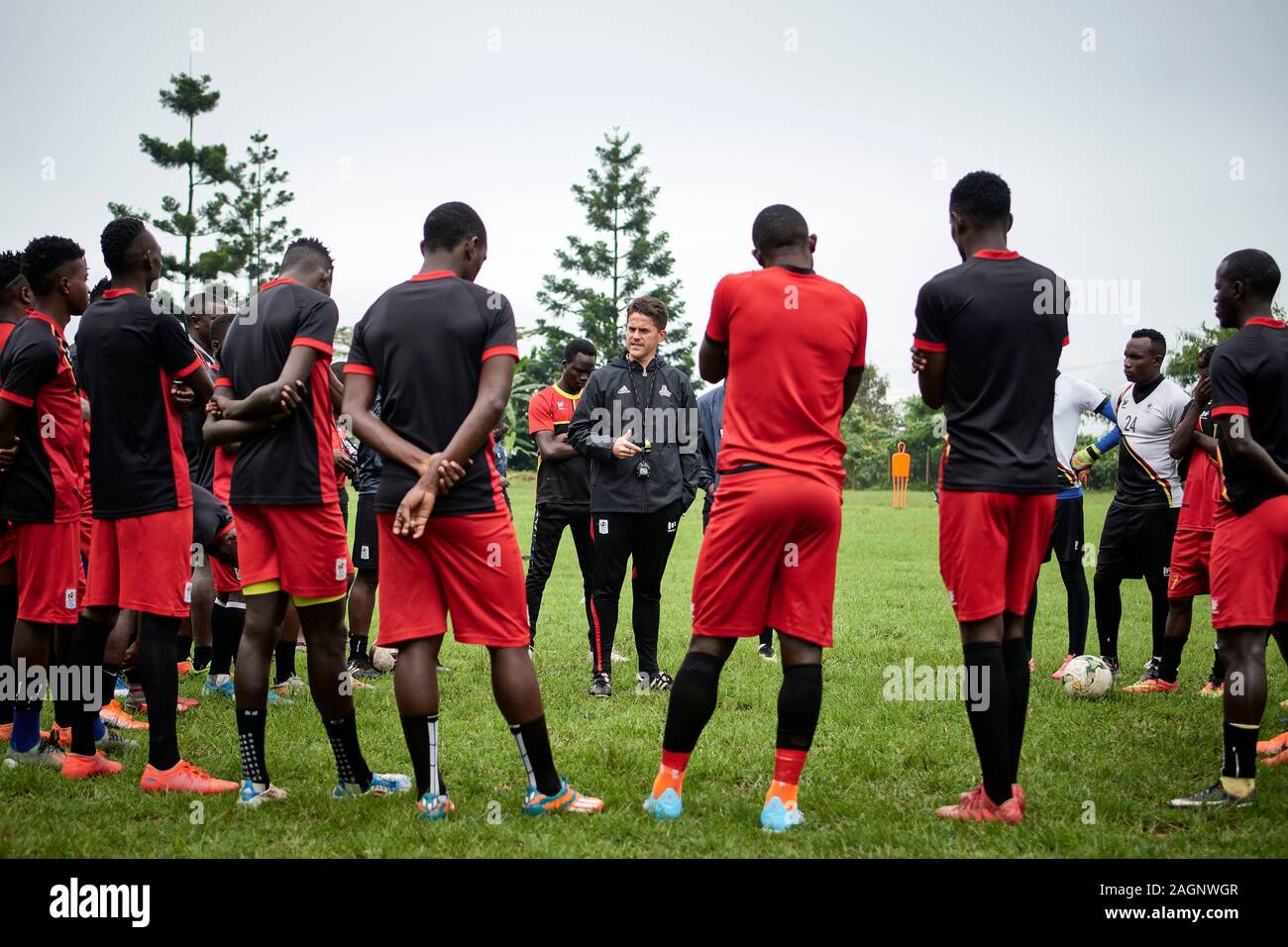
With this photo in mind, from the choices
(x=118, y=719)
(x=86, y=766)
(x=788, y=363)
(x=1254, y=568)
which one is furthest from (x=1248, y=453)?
(x=118, y=719)

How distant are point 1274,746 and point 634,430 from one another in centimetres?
459

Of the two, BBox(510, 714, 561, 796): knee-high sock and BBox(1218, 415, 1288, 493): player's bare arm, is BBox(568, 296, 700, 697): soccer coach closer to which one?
BBox(510, 714, 561, 796): knee-high sock

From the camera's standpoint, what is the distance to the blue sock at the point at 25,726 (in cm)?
547

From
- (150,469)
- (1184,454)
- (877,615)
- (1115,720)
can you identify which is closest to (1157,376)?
(1184,454)

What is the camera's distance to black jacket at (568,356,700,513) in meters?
7.63

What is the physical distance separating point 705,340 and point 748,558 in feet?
Result: 3.36

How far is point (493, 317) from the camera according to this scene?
4.51 meters

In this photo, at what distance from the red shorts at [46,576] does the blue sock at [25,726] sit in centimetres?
47

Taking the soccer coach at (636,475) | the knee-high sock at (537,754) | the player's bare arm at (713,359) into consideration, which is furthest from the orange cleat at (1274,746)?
the knee-high sock at (537,754)

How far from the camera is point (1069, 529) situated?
8.59 meters

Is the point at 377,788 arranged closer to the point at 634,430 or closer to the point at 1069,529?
the point at 634,430

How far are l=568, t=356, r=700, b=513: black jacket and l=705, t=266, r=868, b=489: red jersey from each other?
3.05 meters

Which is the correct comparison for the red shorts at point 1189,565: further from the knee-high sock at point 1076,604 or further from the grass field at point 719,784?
the knee-high sock at point 1076,604

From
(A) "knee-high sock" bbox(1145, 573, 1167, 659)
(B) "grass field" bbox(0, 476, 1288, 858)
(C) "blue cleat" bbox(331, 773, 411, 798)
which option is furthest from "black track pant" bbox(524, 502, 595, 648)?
(A) "knee-high sock" bbox(1145, 573, 1167, 659)
